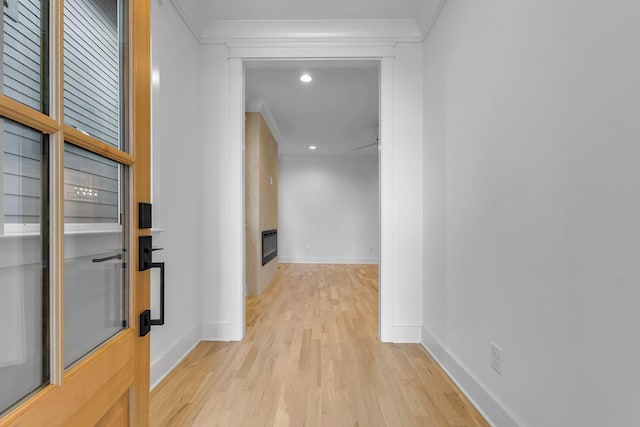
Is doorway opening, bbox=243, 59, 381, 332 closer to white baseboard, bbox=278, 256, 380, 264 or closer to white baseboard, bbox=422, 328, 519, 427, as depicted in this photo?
white baseboard, bbox=278, 256, 380, 264

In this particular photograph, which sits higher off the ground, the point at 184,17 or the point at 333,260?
the point at 184,17

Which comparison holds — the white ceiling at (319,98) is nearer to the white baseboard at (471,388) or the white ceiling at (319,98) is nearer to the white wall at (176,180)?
the white wall at (176,180)

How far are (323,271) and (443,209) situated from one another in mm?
4728

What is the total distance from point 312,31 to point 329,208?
5557 mm

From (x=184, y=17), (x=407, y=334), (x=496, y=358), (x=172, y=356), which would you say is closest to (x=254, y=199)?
(x=184, y=17)

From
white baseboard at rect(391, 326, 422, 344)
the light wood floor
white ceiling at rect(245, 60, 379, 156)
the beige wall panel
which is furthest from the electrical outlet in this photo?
the beige wall panel

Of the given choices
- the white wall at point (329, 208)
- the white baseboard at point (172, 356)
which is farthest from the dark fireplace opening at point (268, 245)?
the white baseboard at point (172, 356)

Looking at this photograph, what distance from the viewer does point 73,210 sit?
0.68 metres

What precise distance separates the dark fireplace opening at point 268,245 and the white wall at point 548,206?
328cm

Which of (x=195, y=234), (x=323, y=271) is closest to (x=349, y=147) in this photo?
(x=323, y=271)

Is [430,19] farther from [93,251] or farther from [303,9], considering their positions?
[93,251]

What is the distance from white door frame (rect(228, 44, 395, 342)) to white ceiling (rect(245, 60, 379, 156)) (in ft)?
Answer: 0.38

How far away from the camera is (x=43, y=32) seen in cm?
59

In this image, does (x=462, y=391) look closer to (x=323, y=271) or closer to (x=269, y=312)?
(x=269, y=312)
